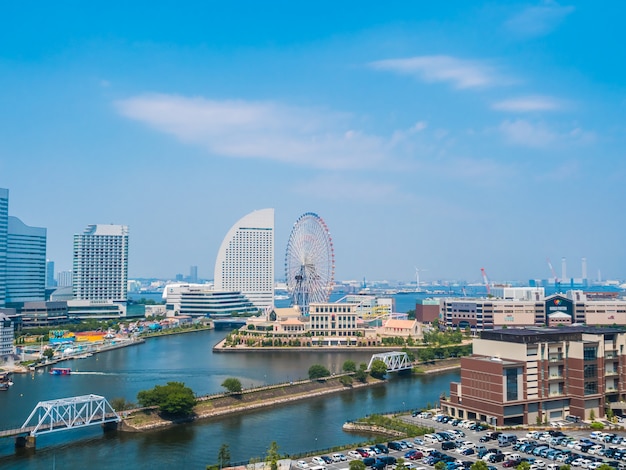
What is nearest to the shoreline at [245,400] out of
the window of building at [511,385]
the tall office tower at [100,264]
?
the window of building at [511,385]

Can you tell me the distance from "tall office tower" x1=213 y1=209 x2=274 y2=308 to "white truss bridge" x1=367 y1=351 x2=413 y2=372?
133ft

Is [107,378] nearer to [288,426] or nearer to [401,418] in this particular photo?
[288,426]

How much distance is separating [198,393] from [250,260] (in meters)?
46.3

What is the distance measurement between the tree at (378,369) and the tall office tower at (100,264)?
37927 millimetres

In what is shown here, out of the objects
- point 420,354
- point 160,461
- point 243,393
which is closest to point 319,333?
point 420,354

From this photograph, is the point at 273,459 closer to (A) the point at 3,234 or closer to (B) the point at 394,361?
(B) the point at 394,361

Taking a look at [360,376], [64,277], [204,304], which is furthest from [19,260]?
[64,277]

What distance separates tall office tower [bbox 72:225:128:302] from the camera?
192ft

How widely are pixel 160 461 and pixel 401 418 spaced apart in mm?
6776

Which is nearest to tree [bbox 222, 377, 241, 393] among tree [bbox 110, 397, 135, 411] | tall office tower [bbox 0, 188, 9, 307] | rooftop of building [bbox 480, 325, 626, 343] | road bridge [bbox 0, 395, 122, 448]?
tree [bbox 110, 397, 135, 411]

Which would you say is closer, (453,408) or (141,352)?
(453,408)

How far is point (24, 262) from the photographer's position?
178 ft

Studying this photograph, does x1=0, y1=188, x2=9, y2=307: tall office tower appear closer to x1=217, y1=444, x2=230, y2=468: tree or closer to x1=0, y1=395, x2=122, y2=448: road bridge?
x1=0, y1=395, x2=122, y2=448: road bridge

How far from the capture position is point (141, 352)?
35.7m
